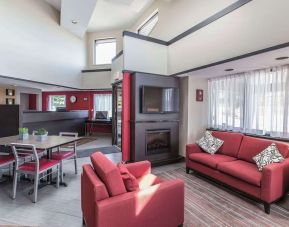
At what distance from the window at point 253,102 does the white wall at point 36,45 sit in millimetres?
5595

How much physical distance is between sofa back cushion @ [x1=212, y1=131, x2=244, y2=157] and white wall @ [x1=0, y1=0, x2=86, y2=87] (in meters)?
5.96

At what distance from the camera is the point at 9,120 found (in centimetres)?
482

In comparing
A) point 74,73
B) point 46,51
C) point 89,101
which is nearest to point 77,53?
point 74,73

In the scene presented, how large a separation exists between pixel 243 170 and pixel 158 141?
218 cm

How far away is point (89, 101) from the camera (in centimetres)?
923

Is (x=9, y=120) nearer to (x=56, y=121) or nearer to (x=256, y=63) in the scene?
(x=56, y=121)

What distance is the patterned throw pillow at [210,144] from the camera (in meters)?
3.70

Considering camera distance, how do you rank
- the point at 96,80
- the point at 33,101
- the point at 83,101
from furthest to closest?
the point at 33,101 < the point at 83,101 < the point at 96,80

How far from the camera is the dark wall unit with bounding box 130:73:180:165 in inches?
164

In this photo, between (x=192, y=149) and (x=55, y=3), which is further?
(x=55, y=3)

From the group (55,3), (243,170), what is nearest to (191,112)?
(243,170)

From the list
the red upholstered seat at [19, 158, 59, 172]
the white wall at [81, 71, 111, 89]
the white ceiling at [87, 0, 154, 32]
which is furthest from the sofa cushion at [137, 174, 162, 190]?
the white wall at [81, 71, 111, 89]

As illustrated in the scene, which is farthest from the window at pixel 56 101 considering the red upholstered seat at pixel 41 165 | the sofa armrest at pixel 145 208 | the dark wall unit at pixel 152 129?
the sofa armrest at pixel 145 208

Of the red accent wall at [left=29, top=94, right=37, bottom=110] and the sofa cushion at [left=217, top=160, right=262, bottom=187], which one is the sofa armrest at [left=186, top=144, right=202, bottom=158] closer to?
the sofa cushion at [left=217, top=160, right=262, bottom=187]
